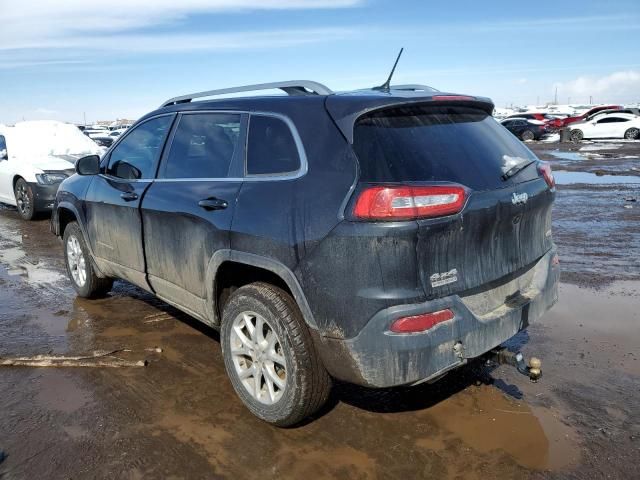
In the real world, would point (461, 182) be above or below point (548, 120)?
above

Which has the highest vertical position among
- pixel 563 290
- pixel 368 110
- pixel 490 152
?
pixel 368 110

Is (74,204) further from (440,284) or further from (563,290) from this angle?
(563,290)

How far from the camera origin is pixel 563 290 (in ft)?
18.6

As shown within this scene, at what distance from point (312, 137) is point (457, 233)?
923mm

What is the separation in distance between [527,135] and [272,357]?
35.4m

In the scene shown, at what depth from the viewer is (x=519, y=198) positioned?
10.4ft

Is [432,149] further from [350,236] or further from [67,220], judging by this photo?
[67,220]

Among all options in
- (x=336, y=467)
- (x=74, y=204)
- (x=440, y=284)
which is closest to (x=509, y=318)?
(x=440, y=284)

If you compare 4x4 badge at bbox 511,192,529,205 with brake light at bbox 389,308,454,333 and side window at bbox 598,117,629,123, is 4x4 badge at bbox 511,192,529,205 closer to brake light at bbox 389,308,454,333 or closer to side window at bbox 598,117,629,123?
brake light at bbox 389,308,454,333

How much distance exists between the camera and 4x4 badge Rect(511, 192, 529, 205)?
313cm

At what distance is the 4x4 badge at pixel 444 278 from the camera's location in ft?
9.05

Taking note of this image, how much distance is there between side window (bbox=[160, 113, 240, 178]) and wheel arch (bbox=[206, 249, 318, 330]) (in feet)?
1.85

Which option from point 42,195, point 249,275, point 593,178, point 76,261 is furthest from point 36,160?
point 593,178

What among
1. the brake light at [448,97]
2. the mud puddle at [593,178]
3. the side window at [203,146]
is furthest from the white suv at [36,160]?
the mud puddle at [593,178]
